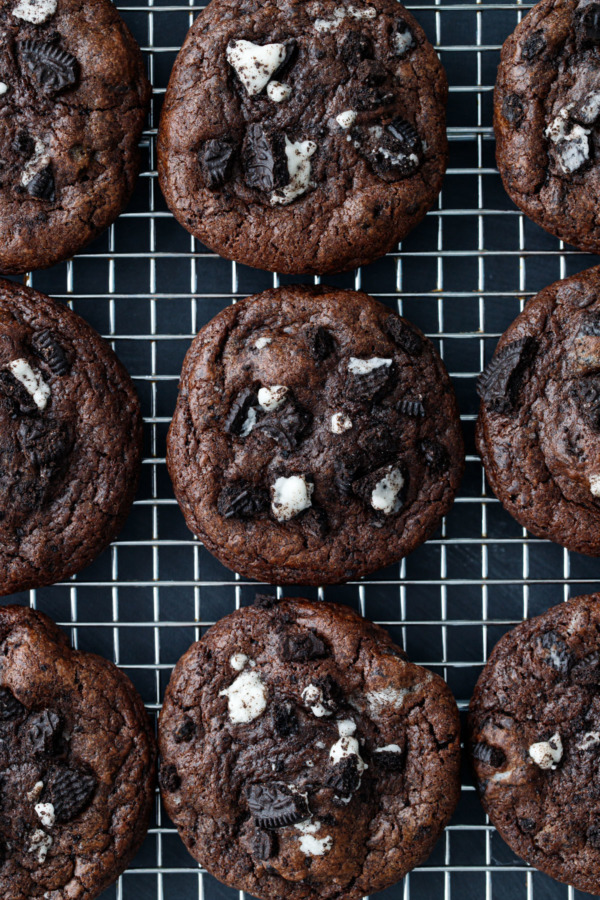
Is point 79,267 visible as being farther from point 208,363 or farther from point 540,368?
point 540,368

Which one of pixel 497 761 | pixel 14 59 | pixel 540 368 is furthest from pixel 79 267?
pixel 497 761

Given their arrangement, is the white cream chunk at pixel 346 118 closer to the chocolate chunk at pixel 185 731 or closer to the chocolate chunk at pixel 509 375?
the chocolate chunk at pixel 509 375

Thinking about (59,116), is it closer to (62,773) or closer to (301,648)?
(301,648)

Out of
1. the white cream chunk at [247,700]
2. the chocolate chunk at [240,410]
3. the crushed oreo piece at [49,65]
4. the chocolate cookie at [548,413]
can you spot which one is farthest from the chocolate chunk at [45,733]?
the crushed oreo piece at [49,65]

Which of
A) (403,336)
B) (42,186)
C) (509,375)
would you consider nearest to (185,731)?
(403,336)

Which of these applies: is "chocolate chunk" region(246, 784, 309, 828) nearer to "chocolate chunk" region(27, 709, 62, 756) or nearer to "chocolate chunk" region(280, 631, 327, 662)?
"chocolate chunk" region(280, 631, 327, 662)
